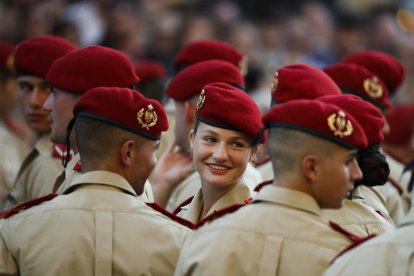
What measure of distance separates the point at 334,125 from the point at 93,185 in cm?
137

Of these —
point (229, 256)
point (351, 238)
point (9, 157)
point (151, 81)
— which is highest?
point (351, 238)

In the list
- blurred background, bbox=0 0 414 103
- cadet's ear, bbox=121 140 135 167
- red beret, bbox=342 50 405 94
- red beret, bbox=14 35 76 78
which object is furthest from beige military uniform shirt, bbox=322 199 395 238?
blurred background, bbox=0 0 414 103

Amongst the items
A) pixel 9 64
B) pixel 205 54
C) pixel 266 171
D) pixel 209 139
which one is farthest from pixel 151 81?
pixel 209 139

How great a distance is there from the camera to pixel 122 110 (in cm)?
602

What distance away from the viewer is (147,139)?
20.2 ft

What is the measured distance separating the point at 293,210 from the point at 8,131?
5966 millimetres

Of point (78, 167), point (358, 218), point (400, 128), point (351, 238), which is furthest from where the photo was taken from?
point (400, 128)

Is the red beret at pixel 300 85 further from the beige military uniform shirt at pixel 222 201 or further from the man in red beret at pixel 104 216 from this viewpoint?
the man in red beret at pixel 104 216

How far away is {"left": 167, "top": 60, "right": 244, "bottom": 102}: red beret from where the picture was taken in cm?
788

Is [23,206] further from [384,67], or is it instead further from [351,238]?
[384,67]

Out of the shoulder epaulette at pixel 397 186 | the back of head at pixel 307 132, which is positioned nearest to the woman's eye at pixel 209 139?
the back of head at pixel 307 132

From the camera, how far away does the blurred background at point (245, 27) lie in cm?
1408

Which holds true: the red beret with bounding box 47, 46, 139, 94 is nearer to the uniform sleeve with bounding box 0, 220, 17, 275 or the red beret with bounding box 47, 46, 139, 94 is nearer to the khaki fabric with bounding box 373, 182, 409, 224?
the uniform sleeve with bounding box 0, 220, 17, 275

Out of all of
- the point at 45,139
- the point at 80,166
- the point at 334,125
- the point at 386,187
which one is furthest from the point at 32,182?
the point at 334,125
